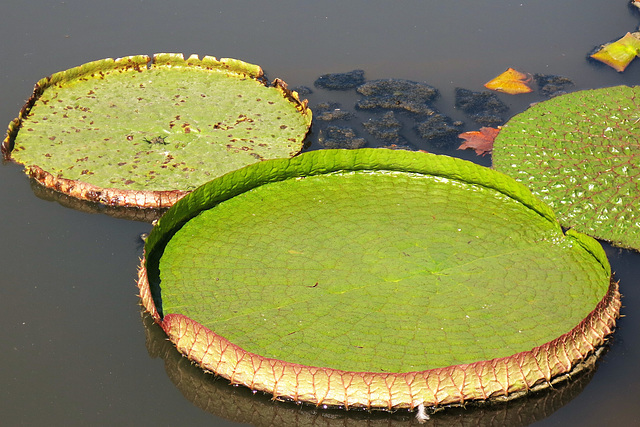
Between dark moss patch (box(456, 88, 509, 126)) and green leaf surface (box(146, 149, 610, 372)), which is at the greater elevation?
dark moss patch (box(456, 88, 509, 126))

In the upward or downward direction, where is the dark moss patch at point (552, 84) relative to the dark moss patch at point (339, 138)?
upward

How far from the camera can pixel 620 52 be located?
7512mm

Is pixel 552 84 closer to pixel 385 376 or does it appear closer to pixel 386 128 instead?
pixel 386 128

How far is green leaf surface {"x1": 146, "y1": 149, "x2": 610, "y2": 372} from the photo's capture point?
412 centimetres

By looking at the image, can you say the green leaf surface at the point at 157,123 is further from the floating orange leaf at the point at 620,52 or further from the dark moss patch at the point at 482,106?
the floating orange leaf at the point at 620,52

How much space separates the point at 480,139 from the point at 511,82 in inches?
46.3

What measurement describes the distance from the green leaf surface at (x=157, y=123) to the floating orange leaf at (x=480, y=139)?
1.41 m

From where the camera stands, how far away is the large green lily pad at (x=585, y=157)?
17.0 feet

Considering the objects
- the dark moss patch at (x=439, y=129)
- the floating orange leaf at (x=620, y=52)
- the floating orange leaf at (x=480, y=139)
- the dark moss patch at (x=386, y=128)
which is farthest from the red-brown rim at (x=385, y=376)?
the floating orange leaf at (x=620, y=52)

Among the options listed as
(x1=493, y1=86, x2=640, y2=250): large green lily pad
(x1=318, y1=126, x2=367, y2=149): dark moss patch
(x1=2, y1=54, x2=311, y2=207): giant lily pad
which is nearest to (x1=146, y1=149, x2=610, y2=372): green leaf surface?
(x1=493, y1=86, x2=640, y2=250): large green lily pad

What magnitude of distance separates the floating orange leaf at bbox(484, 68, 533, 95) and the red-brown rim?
11.0 ft

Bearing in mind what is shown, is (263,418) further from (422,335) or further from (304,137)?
(304,137)

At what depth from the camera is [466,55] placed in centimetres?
753

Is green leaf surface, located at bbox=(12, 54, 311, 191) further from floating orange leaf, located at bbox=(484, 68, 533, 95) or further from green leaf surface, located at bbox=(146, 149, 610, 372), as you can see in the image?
floating orange leaf, located at bbox=(484, 68, 533, 95)
